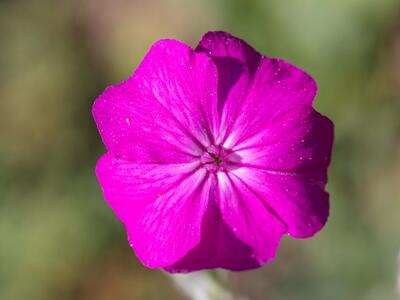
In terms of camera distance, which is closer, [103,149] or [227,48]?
[227,48]

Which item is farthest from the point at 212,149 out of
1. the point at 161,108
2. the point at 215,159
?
the point at 161,108

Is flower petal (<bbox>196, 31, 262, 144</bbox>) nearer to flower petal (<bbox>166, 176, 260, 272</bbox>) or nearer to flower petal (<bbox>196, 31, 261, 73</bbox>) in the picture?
flower petal (<bbox>196, 31, 261, 73</bbox>)

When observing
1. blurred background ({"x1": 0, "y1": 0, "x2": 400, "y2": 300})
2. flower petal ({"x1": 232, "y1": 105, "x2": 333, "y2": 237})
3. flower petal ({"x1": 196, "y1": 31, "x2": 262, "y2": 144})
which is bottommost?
blurred background ({"x1": 0, "y1": 0, "x2": 400, "y2": 300})

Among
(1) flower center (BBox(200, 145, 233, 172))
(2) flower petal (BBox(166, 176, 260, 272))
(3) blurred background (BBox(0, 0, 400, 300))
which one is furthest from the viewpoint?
(3) blurred background (BBox(0, 0, 400, 300))

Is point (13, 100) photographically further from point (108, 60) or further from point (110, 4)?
point (110, 4)

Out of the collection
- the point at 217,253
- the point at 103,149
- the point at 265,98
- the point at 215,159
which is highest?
the point at 265,98

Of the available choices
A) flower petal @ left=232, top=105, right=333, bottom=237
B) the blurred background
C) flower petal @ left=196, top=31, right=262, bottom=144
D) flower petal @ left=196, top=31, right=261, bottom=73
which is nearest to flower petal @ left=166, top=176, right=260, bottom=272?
flower petal @ left=232, top=105, right=333, bottom=237

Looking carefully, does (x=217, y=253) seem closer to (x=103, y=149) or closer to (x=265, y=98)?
(x=265, y=98)
